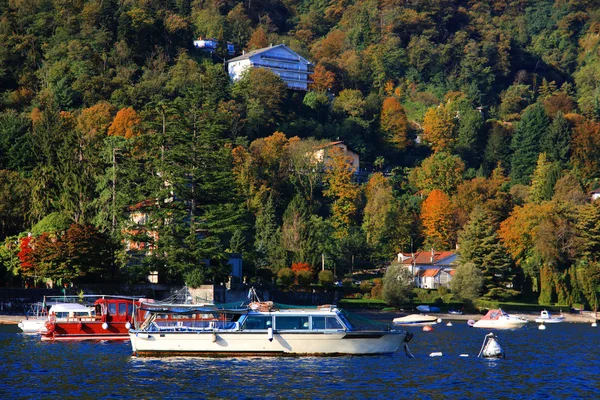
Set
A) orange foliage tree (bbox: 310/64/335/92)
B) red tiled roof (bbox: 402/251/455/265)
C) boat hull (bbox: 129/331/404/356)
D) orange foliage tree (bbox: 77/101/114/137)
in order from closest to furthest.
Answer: boat hull (bbox: 129/331/404/356) < red tiled roof (bbox: 402/251/455/265) < orange foliage tree (bbox: 77/101/114/137) < orange foliage tree (bbox: 310/64/335/92)

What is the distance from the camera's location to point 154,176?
87688 mm

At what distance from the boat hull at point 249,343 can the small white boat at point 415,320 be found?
36541mm

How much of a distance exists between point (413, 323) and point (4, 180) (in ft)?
139

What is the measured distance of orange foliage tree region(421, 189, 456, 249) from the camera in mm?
131875

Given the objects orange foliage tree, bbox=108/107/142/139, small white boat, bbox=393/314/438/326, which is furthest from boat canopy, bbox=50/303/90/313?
orange foliage tree, bbox=108/107/142/139

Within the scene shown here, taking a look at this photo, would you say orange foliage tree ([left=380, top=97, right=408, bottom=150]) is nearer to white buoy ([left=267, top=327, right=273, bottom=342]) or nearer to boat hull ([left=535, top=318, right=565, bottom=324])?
boat hull ([left=535, top=318, right=565, bottom=324])

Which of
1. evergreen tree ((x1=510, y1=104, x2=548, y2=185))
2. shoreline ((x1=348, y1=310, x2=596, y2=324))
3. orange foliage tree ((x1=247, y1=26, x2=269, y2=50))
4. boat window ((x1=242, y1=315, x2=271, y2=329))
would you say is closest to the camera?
boat window ((x1=242, y1=315, x2=271, y2=329))

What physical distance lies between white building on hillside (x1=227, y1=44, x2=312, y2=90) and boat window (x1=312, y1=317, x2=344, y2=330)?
11953 cm

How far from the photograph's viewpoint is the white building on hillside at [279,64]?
6786 inches

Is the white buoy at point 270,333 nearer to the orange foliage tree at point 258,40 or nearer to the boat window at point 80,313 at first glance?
the boat window at point 80,313

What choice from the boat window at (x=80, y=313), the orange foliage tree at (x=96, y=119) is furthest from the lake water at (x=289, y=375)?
the orange foliage tree at (x=96, y=119)

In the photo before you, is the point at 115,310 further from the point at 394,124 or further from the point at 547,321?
the point at 394,124

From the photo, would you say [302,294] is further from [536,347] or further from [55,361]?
[55,361]

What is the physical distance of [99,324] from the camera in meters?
66.2
